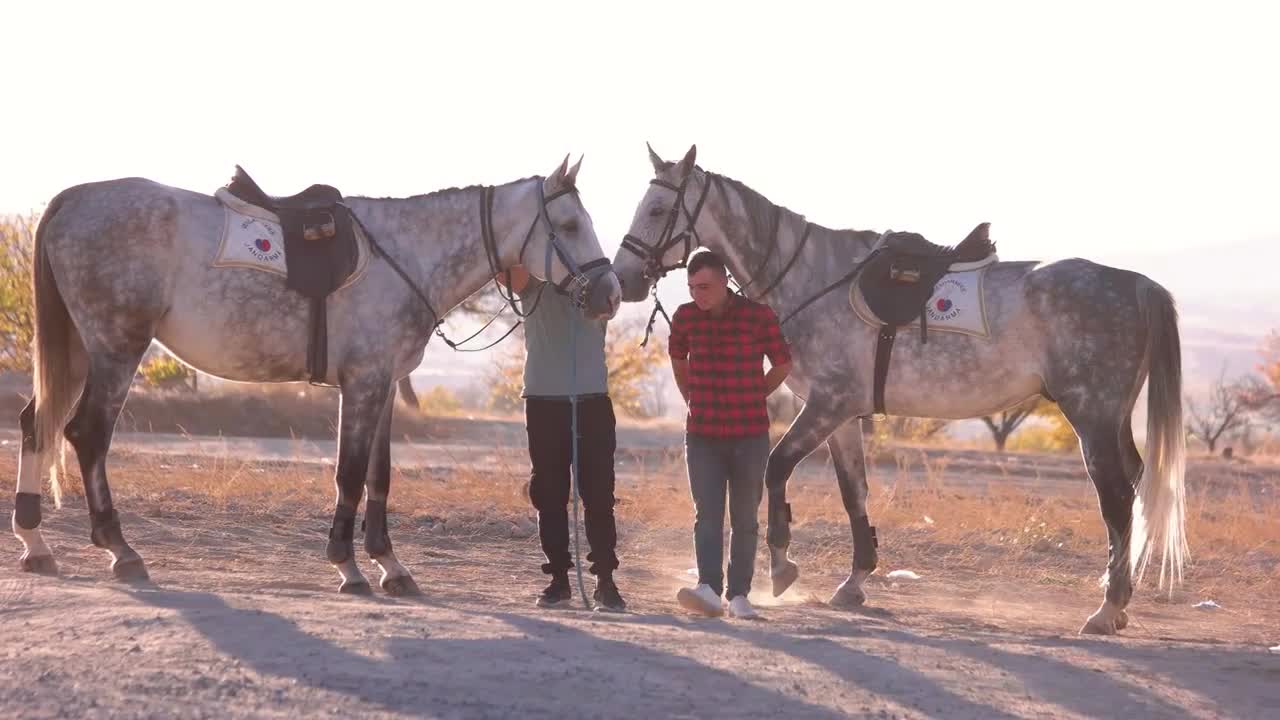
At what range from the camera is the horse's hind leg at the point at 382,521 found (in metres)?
8.17

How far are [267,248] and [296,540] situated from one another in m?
3.63

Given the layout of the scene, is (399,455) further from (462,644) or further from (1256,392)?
(1256,392)

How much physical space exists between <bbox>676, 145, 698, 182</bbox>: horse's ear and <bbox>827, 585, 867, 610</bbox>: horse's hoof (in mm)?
2611

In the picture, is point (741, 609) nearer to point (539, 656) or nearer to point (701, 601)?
point (701, 601)

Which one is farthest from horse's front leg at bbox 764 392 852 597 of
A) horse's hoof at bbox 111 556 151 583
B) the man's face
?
horse's hoof at bbox 111 556 151 583

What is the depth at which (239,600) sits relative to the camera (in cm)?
685

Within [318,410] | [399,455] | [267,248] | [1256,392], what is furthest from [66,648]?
[1256,392]

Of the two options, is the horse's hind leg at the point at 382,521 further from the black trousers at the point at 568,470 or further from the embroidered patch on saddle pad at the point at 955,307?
the embroidered patch on saddle pad at the point at 955,307

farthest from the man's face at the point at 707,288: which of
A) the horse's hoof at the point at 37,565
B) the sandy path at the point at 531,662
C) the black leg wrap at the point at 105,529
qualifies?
the horse's hoof at the point at 37,565

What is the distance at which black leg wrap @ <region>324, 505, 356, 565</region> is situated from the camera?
8016 millimetres

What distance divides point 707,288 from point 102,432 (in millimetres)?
3218

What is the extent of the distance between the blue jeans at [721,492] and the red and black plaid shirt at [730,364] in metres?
0.09

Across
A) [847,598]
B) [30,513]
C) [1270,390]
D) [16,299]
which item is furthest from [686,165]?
[1270,390]

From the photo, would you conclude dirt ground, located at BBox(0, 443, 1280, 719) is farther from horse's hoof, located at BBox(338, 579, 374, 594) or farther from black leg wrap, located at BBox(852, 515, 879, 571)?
black leg wrap, located at BBox(852, 515, 879, 571)
